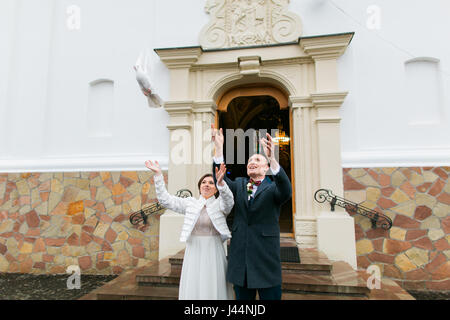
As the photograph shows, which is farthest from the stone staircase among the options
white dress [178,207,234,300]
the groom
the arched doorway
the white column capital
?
the arched doorway

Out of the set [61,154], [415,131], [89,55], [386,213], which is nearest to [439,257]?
[386,213]

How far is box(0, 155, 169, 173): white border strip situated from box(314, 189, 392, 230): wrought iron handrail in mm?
2745

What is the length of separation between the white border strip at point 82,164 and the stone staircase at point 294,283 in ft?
6.17

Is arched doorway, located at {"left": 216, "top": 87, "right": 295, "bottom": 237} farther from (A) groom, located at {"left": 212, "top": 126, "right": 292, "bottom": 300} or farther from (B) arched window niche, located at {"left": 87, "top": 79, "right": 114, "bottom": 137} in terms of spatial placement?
(A) groom, located at {"left": 212, "top": 126, "right": 292, "bottom": 300}

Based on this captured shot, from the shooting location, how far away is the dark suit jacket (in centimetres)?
199

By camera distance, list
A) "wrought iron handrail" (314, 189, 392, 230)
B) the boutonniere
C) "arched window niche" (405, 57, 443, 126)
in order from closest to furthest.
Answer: the boutonniere < "wrought iron handrail" (314, 189, 392, 230) < "arched window niche" (405, 57, 443, 126)

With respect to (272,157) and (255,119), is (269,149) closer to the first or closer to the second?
(272,157)

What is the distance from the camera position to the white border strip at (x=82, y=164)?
16.2 ft

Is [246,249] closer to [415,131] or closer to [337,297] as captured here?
[337,297]

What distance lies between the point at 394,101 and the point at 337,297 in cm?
329

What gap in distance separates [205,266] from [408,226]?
3550 mm

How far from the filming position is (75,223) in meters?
4.96

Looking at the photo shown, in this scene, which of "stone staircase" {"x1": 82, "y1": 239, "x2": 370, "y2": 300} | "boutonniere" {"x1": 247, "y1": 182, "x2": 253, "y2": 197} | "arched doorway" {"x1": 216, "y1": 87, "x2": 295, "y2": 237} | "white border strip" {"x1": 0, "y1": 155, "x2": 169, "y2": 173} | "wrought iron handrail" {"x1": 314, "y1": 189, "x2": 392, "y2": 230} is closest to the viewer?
"boutonniere" {"x1": 247, "y1": 182, "x2": 253, "y2": 197}

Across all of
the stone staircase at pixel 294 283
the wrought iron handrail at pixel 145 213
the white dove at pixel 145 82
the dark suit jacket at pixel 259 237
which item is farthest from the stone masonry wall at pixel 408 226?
the white dove at pixel 145 82
